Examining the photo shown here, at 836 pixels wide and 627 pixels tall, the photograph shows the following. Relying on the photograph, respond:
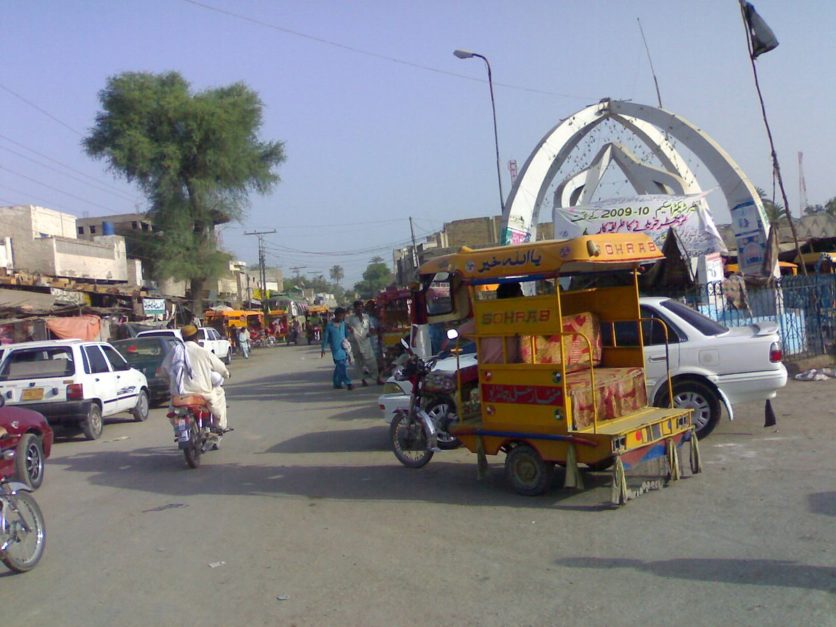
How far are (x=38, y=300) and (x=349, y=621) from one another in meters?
24.4

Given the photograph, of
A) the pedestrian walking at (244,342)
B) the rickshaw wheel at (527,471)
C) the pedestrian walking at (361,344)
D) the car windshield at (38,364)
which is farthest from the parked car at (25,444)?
the pedestrian walking at (244,342)

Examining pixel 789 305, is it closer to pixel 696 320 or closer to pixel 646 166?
pixel 646 166

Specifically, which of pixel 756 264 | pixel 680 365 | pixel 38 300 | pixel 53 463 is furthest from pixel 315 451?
pixel 38 300

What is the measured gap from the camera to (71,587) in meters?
5.78

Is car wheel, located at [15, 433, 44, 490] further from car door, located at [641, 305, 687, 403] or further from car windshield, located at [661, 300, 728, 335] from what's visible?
car windshield, located at [661, 300, 728, 335]

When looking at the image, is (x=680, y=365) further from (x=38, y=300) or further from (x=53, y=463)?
(x=38, y=300)

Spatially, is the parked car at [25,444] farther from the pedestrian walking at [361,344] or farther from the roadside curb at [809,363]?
the roadside curb at [809,363]

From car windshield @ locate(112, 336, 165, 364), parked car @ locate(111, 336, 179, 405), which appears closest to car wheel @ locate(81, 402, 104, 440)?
parked car @ locate(111, 336, 179, 405)

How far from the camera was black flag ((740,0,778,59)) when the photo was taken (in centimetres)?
1452

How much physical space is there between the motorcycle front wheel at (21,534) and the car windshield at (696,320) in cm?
721

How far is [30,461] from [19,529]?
12.4 feet

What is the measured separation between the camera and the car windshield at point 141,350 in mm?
18938

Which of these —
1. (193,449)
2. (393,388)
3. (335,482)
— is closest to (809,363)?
(393,388)

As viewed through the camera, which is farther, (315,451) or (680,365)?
(315,451)
